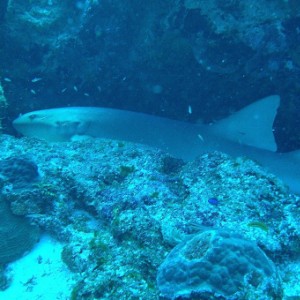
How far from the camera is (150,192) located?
2.91m

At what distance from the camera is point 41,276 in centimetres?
286

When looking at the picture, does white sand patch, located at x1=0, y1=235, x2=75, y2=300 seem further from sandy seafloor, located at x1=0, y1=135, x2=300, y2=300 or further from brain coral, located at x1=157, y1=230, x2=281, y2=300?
brain coral, located at x1=157, y1=230, x2=281, y2=300

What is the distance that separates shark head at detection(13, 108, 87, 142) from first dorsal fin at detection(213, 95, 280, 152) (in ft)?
7.70

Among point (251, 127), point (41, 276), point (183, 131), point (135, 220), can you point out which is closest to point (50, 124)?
point (183, 131)

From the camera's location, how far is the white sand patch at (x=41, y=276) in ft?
8.98

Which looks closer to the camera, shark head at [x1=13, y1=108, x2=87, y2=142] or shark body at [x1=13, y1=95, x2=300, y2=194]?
shark body at [x1=13, y1=95, x2=300, y2=194]

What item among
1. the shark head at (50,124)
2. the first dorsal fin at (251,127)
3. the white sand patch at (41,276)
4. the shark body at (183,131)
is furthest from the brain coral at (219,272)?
the shark head at (50,124)

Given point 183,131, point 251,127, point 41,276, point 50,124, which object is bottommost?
point 41,276

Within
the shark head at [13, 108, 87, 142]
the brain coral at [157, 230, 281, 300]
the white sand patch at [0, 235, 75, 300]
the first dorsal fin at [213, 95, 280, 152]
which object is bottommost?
the white sand patch at [0, 235, 75, 300]

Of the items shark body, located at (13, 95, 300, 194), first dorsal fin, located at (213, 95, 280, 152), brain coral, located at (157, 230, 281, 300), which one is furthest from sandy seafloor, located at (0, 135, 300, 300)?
first dorsal fin, located at (213, 95, 280, 152)

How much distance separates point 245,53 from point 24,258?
3865mm

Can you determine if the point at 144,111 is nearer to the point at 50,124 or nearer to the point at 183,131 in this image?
the point at 183,131

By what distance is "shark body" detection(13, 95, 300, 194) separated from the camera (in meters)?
4.18

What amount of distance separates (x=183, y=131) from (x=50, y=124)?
7.37 feet
